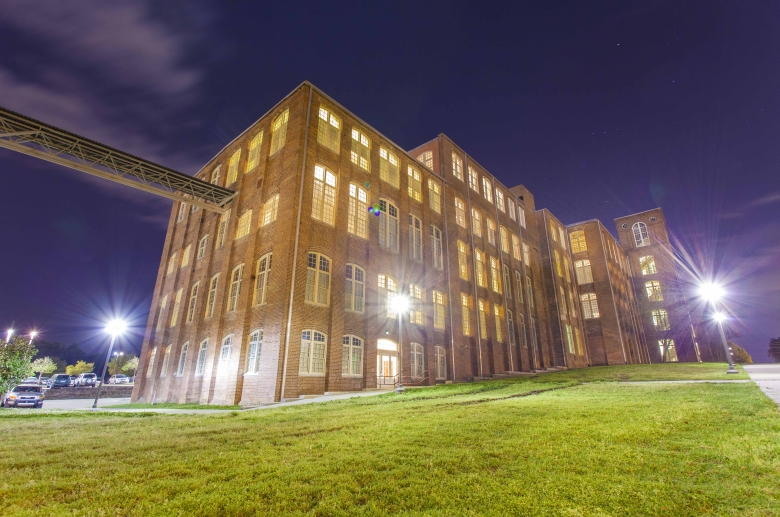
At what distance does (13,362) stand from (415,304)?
74.0ft

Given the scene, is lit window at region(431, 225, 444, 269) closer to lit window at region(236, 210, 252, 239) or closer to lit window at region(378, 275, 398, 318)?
lit window at region(378, 275, 398, 318)

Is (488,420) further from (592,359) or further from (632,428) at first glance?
(592,359)

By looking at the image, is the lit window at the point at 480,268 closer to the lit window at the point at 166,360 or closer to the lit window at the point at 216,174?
the lit window at the point at 216,174

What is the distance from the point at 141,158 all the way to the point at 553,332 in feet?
134

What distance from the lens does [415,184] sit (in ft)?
95.1

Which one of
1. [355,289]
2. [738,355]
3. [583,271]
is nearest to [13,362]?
[355,289]

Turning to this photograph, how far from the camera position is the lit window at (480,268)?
3259 cm

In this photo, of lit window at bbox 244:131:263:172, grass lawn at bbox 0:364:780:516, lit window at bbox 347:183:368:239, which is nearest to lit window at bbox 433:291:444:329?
lit window at bbox 347:183:368:239

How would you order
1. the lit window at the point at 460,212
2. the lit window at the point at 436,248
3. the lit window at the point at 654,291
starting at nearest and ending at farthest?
the lit window at the point at 436,248
the lit window at the point at 460,212
the lit window at the point at 654,291

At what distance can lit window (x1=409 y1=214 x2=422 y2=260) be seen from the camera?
2626cm

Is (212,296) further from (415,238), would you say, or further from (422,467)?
(422,467)

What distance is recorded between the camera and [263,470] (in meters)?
4.95

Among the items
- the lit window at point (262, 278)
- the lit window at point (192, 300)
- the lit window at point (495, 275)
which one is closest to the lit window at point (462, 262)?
the lit window at point (495, 275)

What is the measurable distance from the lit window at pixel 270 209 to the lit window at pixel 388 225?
674 cm
